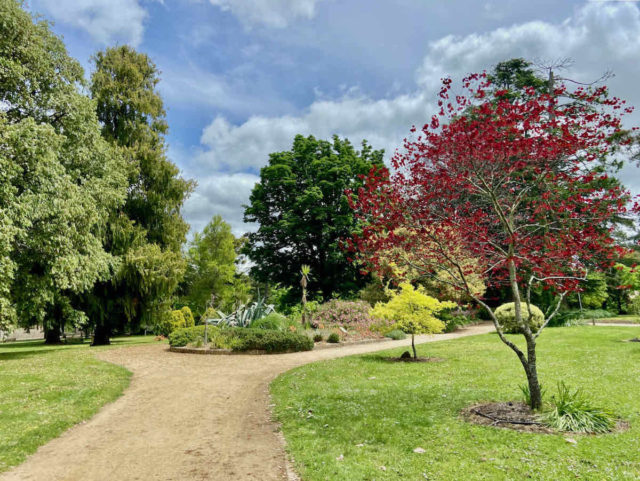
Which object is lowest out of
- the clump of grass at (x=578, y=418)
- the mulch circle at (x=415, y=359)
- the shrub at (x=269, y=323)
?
the mulch circle at (x=415, y=359)

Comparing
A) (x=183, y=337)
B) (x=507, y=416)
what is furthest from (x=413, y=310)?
(x=183, y=337)

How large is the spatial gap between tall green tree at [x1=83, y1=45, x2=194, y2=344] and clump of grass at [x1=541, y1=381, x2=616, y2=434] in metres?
18.1

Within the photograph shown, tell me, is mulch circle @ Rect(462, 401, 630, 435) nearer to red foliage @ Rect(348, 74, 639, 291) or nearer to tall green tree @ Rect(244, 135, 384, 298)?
red foliage @ Rect(348, 74, 639, 291)

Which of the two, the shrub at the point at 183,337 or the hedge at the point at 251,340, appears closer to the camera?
the hedge at the point at 251,340

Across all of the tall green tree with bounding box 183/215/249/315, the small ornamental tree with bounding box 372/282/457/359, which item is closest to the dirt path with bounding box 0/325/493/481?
the small ornamental tree with bounding box 372/282/457/359

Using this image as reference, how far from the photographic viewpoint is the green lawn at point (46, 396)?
19.2 feet

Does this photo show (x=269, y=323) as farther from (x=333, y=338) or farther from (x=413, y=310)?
(x=413, y=310)

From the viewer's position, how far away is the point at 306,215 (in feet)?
93.4

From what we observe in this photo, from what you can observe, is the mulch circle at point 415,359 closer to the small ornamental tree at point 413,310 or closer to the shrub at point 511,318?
the small ornamental tree at point 413,310

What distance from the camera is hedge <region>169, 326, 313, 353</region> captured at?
49.6 feet

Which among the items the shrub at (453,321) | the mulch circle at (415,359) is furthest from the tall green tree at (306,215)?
the mulch circle at (415,359)

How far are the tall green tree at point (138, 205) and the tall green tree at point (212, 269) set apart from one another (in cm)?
1168

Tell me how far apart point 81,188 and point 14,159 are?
286 centimetres

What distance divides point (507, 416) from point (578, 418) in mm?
900
